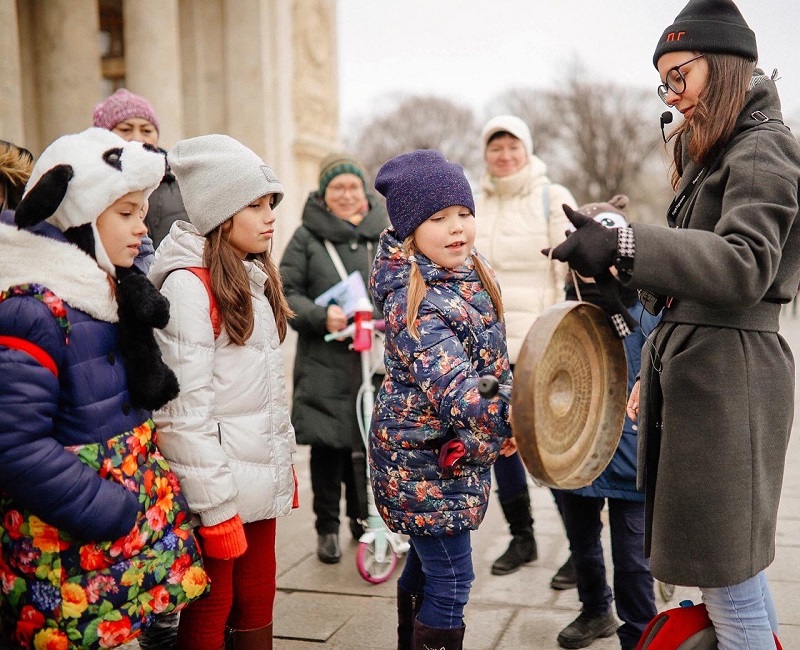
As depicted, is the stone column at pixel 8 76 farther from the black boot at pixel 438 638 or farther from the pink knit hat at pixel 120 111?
the black boot at pixel 438 638

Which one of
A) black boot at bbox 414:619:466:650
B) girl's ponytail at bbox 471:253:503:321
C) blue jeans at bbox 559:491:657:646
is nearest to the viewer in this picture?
black boot at bbox 414:619:466:650

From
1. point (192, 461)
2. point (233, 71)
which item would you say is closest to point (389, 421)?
point (192, 461)

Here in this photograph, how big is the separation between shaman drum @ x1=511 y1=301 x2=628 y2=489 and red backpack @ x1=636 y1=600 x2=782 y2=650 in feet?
1.63

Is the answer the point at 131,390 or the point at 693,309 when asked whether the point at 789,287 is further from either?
the point at 131,390

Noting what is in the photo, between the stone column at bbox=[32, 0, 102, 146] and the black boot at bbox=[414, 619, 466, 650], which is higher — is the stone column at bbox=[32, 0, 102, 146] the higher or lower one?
the higher one

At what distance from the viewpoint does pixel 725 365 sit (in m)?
2.29

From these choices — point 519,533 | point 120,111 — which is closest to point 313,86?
point 120,111

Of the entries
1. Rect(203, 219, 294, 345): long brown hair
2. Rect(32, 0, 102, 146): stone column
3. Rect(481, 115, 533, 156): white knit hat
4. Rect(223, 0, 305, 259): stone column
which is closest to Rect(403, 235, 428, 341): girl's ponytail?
Rect(203, 219, 294, 345): long brown hair

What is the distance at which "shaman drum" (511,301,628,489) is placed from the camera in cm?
213

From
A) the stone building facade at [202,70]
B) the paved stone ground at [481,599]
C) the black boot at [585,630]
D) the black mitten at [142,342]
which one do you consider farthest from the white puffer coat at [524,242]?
the stone building facade at [202,70]

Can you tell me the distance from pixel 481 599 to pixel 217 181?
236cm

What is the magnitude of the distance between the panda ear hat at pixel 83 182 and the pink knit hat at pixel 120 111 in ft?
7.43

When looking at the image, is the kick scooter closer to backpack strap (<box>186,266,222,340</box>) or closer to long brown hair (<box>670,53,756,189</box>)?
backpack strap (<box>186,266,222,340</box>)

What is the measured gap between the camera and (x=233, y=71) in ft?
55.4
